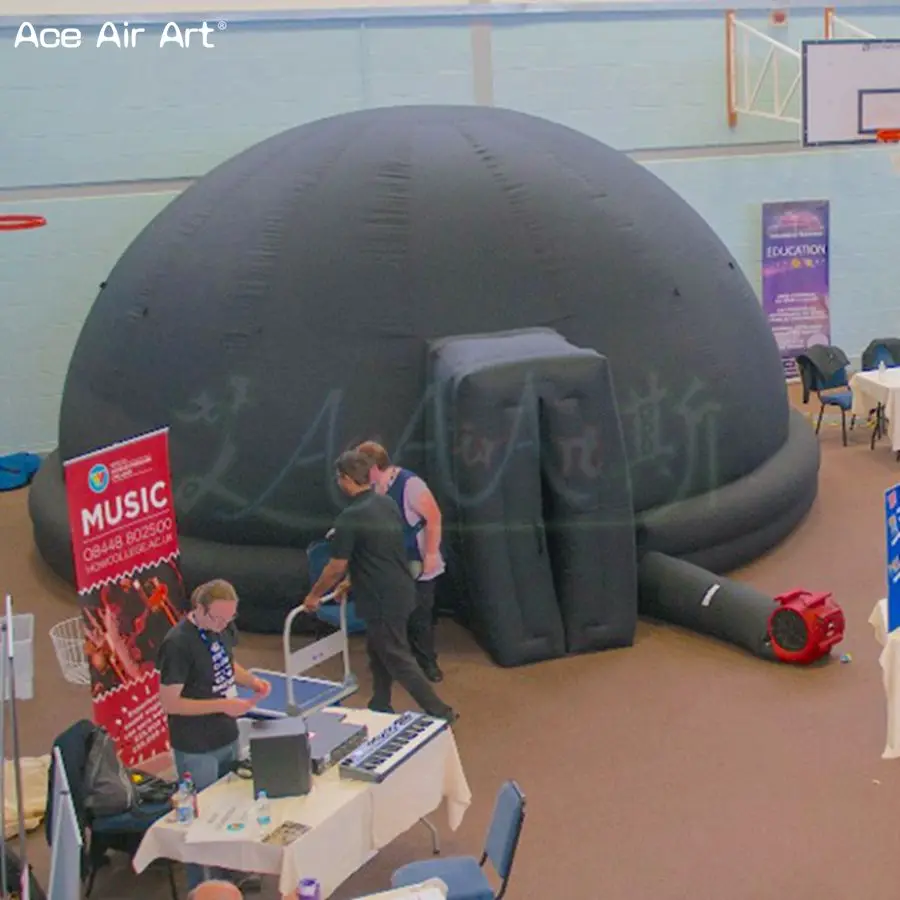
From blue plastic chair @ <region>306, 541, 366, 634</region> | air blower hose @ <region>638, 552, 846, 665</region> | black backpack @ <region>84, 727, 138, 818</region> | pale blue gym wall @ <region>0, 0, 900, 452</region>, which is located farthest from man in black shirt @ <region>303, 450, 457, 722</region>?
pale blue gym wall @ <region>0, 0, 900, 452</region>

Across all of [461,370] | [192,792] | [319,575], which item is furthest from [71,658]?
[192,792]

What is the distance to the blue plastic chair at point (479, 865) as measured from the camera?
180 inches

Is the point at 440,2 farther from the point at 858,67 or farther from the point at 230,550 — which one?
the point at 230,550

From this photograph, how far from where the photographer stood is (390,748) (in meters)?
5.20

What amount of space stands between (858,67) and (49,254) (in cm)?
806

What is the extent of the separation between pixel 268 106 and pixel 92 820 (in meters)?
8.91

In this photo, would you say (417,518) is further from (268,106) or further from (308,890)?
(268,106)

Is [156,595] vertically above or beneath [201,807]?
above

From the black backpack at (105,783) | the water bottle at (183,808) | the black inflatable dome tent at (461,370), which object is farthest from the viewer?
the black inflatable dome tent at (461,370)

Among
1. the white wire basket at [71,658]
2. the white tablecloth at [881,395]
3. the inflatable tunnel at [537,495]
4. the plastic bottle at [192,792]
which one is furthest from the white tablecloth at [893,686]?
the white tablecloth at [881,395]

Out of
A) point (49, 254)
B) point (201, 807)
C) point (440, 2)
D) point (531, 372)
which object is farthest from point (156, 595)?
point (440, 2)

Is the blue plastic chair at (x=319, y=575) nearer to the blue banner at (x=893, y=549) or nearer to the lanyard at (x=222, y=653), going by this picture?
the lanyard at (x=222, y=653)

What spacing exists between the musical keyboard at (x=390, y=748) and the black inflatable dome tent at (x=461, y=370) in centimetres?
213

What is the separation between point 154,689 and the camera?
21.1ft
